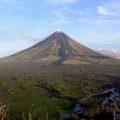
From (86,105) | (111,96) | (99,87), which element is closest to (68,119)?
(86,105)

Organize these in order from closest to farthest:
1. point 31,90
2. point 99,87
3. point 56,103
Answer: point 56,103, point 31,90, point 99,87

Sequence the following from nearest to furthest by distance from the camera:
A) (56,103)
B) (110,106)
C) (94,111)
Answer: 1. (94,111)
2. (110,106)
3. (56,103)

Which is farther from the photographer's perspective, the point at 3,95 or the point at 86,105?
the point at 3,95

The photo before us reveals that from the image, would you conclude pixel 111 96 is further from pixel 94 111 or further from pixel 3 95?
pixel 3 95

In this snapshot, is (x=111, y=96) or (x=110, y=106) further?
(x=111, y=96)

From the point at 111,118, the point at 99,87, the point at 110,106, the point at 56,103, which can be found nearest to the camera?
the point at 111,118

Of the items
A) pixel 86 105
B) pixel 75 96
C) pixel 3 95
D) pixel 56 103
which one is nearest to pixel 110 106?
pixel 86 105

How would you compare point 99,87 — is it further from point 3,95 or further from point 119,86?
point 3,95

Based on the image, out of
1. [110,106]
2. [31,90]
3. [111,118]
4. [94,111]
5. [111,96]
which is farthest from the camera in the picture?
[31,90]
